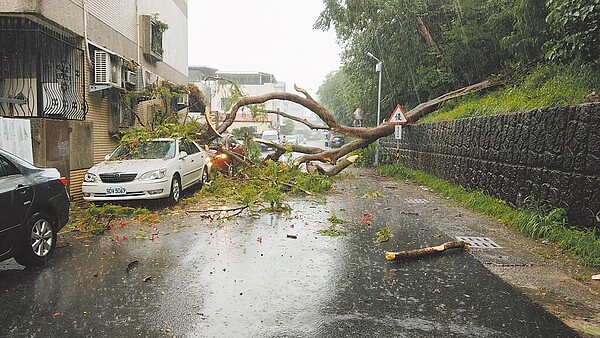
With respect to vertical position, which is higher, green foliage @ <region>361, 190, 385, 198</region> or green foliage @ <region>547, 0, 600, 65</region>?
green foliage @ <region>547, 0, 600, 65</region>

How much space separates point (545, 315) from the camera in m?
4.37

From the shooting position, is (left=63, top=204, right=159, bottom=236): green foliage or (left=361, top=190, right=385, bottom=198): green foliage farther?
(left=361, top=190, right=385, bottom=198): green foliage

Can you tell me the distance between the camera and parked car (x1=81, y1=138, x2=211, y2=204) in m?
9.53

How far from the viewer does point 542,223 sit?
7.52 metres

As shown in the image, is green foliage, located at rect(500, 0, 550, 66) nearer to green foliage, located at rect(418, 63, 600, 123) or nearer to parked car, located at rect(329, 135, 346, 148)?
green foliage, located at rect(418, 63, 600, 123)

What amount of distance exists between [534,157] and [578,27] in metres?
2.35

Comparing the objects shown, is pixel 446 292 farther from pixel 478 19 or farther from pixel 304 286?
pixel 478 19

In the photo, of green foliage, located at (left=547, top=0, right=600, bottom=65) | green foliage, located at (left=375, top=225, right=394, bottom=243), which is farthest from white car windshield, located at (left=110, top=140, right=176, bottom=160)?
green foliage, located at (left=547, top=0, right=600, bottom=65)

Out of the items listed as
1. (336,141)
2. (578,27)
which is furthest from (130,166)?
(336,141)

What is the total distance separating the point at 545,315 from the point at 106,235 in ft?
21.8

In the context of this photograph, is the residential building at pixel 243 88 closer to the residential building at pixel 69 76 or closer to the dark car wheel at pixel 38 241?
the residential building at pixel 69 76

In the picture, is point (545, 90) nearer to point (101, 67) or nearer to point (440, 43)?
point (440, 43)

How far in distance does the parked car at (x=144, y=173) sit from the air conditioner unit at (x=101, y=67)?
2082mm

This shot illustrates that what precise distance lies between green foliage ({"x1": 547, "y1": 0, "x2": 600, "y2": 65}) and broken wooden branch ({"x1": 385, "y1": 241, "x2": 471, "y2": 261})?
4074mm
